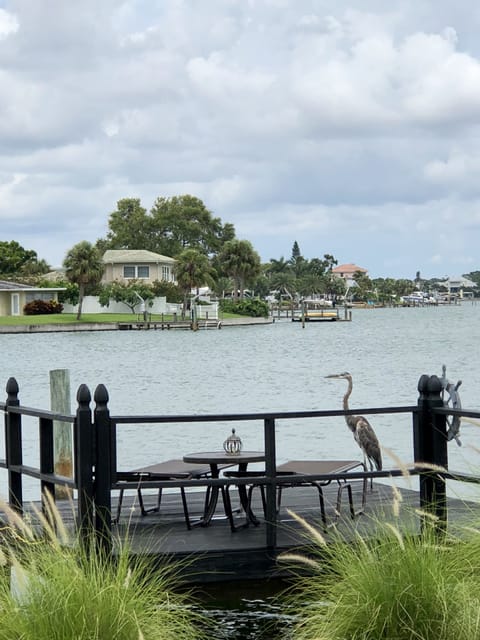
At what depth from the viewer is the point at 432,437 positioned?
28.1 ft

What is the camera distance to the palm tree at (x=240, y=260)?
425 ft

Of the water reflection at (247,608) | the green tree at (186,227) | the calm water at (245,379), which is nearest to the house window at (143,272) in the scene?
the calm water at (245,379)

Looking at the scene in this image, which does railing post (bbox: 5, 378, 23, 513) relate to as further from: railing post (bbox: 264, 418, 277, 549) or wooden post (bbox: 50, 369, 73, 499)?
wooden post (bbox: 50, 369, 73, 499)

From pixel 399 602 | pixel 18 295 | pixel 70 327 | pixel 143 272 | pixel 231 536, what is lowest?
pixel 231 536

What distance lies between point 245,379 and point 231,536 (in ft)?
151

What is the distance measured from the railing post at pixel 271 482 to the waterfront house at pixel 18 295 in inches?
3860

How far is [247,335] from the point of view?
104562mm

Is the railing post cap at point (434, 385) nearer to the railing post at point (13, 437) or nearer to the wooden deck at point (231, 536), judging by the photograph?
the wooden deck at point (231, 536)

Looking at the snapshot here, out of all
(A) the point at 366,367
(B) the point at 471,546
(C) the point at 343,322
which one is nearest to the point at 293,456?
(B) the point at 471,546

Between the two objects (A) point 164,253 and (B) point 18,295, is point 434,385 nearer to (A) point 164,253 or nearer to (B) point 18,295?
(B) point 18,295

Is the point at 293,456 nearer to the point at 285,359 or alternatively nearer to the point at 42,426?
the point at 42,426

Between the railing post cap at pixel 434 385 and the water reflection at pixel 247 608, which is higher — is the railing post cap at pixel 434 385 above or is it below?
above

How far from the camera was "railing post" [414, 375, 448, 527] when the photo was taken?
8523mm

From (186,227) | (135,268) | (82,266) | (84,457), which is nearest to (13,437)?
(84,457)
